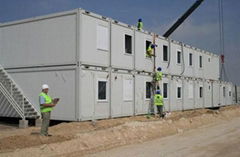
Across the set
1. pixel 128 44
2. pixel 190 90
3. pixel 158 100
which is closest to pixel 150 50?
pixel 128 44

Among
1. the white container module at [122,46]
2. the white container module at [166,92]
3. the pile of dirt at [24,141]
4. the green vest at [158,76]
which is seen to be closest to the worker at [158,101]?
the green vest at [158,76]

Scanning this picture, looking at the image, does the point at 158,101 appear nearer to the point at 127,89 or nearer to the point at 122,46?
the point at 127,89

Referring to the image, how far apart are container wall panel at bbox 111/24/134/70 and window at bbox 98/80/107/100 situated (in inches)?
53.4

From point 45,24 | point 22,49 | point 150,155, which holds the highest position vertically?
point 45,24

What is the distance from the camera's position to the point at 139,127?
13305mm

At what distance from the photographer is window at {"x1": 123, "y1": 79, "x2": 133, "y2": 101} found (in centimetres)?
1795

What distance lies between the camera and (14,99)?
16.4 m

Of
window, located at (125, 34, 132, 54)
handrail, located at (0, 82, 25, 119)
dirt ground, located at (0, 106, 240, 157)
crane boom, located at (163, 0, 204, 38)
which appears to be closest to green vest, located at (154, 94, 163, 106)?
dirt ground, located at (0, 106, 240, 157)

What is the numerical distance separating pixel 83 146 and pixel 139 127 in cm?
382

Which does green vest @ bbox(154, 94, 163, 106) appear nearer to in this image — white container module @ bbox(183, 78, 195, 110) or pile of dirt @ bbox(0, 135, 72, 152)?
white container module @ bbox(183, 78, 195, 110)

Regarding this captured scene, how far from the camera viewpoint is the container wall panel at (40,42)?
50.0ft

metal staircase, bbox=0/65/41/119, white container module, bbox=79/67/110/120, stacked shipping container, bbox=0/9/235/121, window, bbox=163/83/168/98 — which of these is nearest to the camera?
white container module, bbox=79/67/110/120

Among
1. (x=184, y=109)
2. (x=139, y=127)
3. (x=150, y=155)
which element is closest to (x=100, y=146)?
(x=150, y=155)

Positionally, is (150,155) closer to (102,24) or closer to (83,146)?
(83,146)
